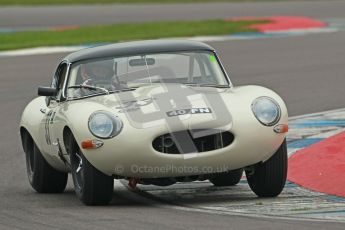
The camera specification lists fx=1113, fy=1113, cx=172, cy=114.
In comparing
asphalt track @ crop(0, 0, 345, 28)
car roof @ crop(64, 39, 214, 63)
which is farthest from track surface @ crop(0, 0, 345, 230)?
asphalt track @ crop(0, 0, 345, 28)

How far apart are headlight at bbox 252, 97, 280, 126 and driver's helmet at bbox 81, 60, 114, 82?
1.54 metres

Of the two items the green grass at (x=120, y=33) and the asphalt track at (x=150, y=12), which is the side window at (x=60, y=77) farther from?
the asphalt track at (x=150, y=12)

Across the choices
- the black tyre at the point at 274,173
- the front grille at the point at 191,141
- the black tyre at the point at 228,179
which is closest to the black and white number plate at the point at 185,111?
the front grille at the point at 191,141

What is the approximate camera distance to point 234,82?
19891mm

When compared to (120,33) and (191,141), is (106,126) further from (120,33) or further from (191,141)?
(120,33)

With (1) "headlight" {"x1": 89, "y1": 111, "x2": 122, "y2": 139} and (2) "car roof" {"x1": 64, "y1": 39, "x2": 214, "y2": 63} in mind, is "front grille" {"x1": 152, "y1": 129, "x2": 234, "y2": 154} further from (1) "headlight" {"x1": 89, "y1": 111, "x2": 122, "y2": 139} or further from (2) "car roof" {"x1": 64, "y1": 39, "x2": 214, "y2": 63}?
(2) "car roof" {"x1": 64, "y1": 39, "x2": 214, "y2": 63}

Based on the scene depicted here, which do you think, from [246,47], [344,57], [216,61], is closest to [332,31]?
[246,47]

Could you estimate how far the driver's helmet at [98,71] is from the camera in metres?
9.87

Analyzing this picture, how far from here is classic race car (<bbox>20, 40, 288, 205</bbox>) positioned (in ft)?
28.3

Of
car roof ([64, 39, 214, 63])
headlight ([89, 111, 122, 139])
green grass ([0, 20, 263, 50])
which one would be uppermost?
car roof ([64, 39, 214, 63])

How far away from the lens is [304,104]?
648 inches

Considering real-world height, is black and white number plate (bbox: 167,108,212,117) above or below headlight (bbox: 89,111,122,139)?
above

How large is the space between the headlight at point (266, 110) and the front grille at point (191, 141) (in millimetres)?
318

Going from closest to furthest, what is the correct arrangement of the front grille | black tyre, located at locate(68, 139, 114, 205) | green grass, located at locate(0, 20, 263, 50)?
the front grille → black tyre, located at locate(68, 139, 114, 205) → green grass, located at locate(0, 20, 263, 50)
